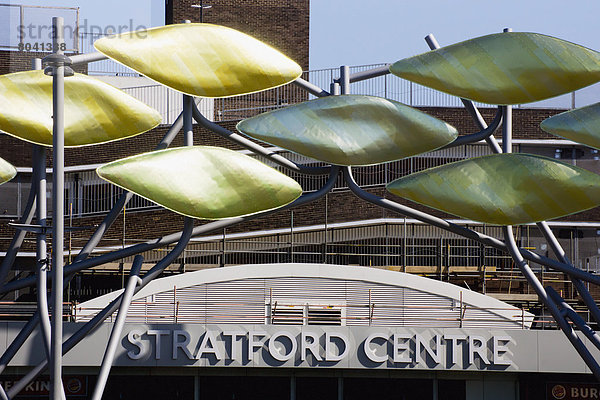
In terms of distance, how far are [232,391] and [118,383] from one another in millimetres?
3195

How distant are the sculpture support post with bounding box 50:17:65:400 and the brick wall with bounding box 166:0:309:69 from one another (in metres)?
33.4

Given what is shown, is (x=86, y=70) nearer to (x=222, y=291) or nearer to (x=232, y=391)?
(x=222, y=291)

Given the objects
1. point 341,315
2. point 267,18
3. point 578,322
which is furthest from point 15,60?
point 578,322

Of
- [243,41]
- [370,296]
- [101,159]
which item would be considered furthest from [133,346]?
[101,159]

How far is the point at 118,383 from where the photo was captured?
1060 inches

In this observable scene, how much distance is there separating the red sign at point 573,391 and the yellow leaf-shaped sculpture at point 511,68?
990 cm

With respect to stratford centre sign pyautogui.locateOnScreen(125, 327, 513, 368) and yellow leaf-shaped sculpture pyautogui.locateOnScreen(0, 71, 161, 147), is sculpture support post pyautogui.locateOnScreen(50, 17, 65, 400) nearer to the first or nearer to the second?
yellow leaf-shaped sculpture pyautogui.locateOnScreen(0, 71, 161, 147)

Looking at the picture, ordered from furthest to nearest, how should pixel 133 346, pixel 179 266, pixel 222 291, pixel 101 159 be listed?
pixel 101 159, pixel 179 266, pixel 222 291, pixel 133 346

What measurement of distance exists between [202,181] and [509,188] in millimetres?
6684

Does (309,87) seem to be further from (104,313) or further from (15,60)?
(15,60)

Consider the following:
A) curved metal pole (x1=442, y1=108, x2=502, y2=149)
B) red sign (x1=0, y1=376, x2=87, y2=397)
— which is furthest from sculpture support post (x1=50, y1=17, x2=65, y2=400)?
red sign (x1=0, y1=376, x2=87, y2=397)

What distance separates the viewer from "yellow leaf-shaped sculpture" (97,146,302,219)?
2017cm

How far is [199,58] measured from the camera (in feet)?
68.9

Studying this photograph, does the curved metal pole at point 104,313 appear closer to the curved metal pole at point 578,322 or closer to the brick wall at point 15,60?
the curved metal pole at point 578,322
